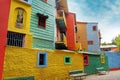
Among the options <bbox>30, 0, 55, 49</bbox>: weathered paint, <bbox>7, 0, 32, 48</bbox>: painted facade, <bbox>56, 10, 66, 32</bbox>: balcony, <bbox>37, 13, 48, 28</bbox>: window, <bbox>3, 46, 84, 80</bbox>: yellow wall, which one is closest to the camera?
<bbox>3, 46, 84, 80</bbox>: yellow wall

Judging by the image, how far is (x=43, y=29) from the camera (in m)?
13.1

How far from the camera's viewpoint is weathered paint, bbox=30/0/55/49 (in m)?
12.3

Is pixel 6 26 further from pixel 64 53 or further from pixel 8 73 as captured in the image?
pixel 64 53

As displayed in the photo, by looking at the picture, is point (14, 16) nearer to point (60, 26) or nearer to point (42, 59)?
point (42, 59)

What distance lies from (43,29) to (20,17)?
253 cm

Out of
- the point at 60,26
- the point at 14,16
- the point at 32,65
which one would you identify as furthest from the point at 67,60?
the point at 14,16

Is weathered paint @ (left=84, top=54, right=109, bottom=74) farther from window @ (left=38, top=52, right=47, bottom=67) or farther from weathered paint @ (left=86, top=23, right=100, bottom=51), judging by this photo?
weathered paint @ (left=86, top=23, right=100, bottom=51)

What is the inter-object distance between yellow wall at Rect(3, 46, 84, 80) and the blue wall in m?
10.6

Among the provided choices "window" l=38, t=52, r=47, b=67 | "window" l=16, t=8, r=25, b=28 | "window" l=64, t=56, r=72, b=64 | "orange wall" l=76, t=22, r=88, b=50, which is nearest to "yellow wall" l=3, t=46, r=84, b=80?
"window" l=64, t=56, r=72, b=64

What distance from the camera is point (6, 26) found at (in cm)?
1005

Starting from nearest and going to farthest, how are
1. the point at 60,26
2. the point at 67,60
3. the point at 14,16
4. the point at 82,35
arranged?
the point at 14,16 → the point at 67,60 → the point at 60,26 → the point at 82,35

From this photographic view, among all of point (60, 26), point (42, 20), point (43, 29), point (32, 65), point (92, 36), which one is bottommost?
point (32, 65)

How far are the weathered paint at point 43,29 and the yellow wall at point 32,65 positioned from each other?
3.36 feet

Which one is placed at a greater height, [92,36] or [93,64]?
[92,36]
